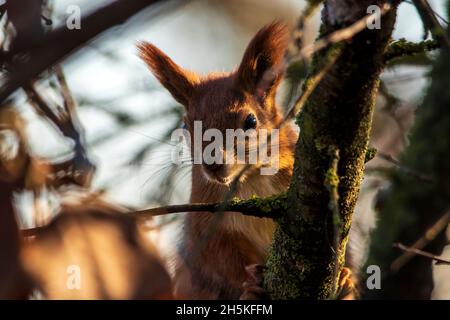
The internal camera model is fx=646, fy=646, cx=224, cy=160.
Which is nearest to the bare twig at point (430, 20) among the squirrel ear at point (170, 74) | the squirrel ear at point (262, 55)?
the squirrel ear at point (262, 55)

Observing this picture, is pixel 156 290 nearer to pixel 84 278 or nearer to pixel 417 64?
pixel 84 278

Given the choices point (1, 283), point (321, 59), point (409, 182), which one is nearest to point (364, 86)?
point (321, 59)

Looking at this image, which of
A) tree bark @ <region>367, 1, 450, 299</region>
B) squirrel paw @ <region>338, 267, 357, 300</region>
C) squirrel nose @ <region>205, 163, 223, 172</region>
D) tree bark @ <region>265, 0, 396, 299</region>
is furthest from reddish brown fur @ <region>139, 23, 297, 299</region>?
tree bark @ <region>265, 0, 396, 299</region>

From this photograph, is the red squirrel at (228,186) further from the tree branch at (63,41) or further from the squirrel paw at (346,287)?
the tree branch at (63,41)

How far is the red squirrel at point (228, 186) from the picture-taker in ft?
8.86

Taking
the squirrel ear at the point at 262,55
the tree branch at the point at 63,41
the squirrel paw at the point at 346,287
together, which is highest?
the squirrel ear at the point at 262,55

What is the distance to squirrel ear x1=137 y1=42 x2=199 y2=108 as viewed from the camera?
286cm

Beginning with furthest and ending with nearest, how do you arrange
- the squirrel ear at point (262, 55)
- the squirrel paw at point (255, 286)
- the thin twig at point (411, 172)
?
1. the squirrel ear at point (262, 55)
2. the squirrel paw at point (255, 286)
3. the thin twig at point (411, 172)

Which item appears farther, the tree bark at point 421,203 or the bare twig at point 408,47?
the tree bark at point 421,203

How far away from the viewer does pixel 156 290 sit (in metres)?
1.45

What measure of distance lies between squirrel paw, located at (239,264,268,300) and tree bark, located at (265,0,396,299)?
12cm

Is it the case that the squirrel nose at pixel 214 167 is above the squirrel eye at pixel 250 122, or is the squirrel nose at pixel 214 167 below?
below

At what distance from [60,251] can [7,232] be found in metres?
0.12

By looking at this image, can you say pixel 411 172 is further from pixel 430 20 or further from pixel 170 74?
pixel 170 74
